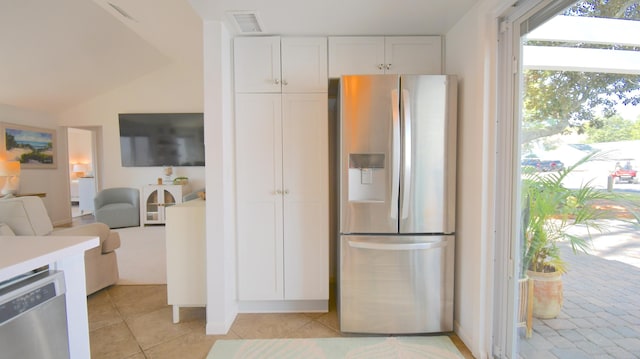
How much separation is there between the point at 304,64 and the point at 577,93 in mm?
1680

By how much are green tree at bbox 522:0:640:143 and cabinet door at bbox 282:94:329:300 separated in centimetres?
131

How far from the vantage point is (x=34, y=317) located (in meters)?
0.84

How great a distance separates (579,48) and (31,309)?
236cm

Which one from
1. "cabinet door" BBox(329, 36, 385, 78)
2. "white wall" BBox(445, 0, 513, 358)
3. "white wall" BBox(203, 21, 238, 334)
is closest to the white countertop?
"white wall" BBox(203, 21, 238, 334)

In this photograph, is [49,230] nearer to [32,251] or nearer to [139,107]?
[32,251]

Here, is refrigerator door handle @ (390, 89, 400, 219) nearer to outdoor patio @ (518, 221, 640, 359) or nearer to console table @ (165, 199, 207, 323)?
outdoor patio @ (518, 221, 640, 359)

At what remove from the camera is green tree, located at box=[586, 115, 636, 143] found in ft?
3.65

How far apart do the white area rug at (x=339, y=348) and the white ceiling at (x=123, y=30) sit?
2253mm

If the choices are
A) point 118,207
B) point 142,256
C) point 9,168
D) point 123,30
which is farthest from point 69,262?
point 9,168

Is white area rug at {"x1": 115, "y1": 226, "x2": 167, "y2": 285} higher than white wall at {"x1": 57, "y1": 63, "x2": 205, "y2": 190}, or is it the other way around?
white wall at {"x1": 57, "y1": 63, "x2": 205, "y2": 190}

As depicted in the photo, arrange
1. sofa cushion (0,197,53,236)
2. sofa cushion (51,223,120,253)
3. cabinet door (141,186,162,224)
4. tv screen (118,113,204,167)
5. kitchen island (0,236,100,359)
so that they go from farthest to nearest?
1. tv screen (118,113,204,167)
2. cabinet door (141,186,162,224)
3. sofa cushion (51,223,120,253)
4. sofa cushion (0,197,53,236)
5. kitchen island (0,236,100,359)

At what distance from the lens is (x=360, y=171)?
1.91 meters

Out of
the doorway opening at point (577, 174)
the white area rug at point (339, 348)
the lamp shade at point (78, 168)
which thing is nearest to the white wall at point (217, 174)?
the white area rug at point (339, 348)

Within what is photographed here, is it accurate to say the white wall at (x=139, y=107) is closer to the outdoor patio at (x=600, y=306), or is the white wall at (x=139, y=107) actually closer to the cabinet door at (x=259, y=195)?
the cabinet door at (x=259, y=195)
